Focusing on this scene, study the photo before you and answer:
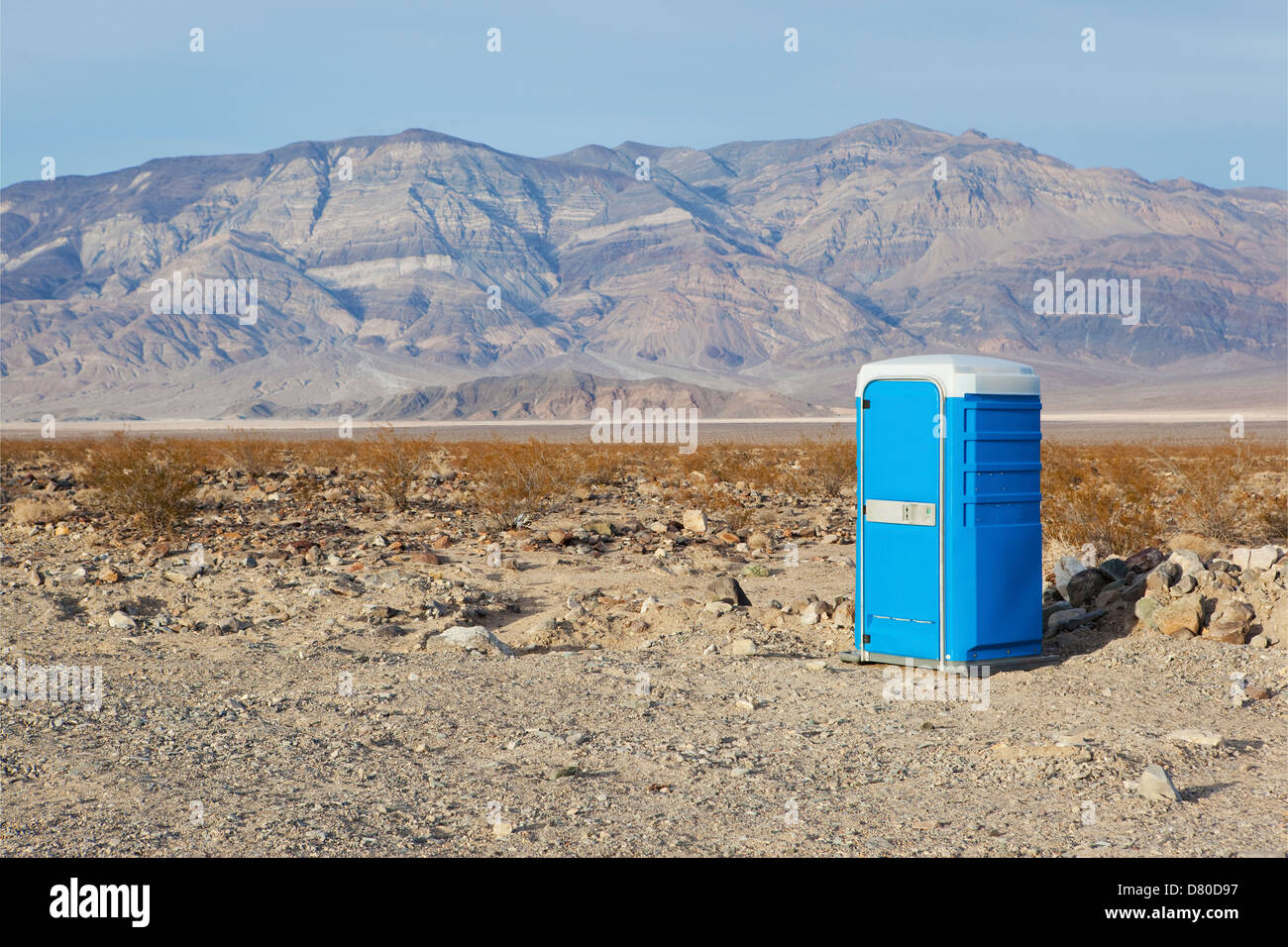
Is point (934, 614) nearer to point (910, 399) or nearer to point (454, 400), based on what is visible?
point (910, 399)

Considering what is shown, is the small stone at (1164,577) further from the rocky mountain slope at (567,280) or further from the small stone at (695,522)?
the rocky mountain slope at (567,280)

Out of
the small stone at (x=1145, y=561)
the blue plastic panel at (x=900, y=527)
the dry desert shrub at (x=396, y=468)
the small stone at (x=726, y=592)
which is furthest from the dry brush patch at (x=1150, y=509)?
the dry desert shrub at (x=396, y=468)

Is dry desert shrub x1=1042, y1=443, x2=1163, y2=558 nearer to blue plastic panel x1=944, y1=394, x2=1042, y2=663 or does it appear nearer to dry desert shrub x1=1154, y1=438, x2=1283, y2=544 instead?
dry desert shrub x1=1154, y1=438, x2=1283, y2=544

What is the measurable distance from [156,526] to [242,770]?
8468mm

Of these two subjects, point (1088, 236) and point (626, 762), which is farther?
point (1088, 236)

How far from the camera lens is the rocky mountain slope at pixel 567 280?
4405 inches

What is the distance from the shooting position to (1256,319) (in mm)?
134875

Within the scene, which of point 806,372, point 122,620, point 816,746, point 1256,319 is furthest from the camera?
point 1256,319

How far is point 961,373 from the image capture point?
6719 millimetres

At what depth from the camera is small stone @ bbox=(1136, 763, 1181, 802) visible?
487 centimetres

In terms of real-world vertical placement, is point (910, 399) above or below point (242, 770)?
above

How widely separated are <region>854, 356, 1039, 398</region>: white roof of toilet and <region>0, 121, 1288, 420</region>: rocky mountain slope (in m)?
81.5

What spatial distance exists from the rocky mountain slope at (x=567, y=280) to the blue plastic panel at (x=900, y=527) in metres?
81.4

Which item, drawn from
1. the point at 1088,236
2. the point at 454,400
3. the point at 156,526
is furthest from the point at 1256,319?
the point at 156,526
